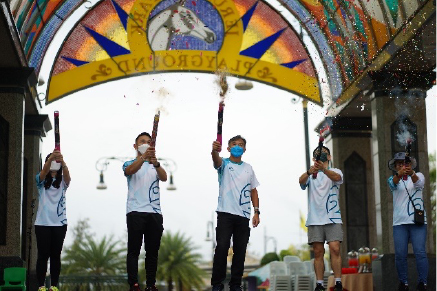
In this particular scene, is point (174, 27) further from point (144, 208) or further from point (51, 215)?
point (144, 208)

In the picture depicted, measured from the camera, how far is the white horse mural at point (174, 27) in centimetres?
2103

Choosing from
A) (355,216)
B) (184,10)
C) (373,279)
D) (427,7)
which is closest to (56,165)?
(427,7)

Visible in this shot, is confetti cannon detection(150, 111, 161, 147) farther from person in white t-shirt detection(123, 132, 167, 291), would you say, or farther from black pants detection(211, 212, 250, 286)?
black pants detection(211, 212, 250, 286)

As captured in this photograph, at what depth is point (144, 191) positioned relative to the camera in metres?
11.4

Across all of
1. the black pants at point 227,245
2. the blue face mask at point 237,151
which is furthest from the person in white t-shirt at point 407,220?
the black pants at point 227,245

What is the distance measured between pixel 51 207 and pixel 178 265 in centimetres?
4692

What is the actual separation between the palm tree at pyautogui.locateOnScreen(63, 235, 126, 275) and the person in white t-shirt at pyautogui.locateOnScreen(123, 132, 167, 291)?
46.2 metres

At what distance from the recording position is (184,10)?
69.5ft

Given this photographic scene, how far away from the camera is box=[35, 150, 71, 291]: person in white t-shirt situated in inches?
468

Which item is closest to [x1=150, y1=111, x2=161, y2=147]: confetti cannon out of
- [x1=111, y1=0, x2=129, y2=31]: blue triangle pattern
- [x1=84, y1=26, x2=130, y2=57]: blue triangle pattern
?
[x1=111, y1=0, x2=129, y2=31]: blue triangle pattern

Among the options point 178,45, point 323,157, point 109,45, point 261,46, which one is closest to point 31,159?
Answer: point 109,45

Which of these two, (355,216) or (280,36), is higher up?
(280,36)

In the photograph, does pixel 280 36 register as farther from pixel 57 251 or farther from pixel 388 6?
pixel 57 251

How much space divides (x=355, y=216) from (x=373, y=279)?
4.83m
